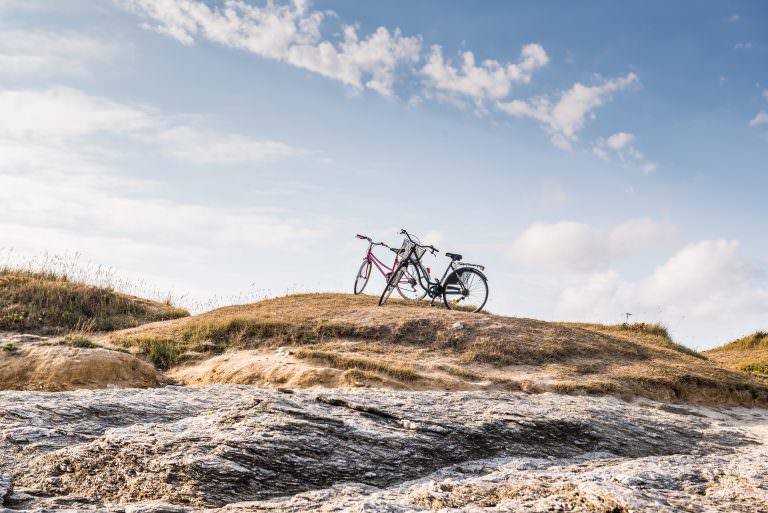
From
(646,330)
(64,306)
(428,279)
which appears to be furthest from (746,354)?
(64,306)

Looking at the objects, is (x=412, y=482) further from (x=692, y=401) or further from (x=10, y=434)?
(x=692, y=401)

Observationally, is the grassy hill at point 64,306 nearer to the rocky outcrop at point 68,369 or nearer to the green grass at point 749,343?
the rocky outcrop at point 68,369

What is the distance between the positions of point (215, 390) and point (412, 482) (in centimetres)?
386

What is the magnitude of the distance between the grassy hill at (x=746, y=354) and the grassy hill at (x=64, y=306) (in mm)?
20636

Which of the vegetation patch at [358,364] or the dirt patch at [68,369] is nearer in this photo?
the dirt patch at [68,369]

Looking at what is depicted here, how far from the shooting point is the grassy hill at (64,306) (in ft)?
63.5

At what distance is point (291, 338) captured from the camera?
1638 centimetres

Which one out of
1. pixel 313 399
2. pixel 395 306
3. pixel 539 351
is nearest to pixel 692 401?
pixel 539 351

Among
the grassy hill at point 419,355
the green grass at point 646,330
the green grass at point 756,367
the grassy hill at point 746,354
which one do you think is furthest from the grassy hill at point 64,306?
the grassy hill at point 746,354

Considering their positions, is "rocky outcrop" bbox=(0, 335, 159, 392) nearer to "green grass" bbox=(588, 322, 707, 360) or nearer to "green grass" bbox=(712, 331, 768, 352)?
"green grass" bbox=(588, 322, 707, 360)

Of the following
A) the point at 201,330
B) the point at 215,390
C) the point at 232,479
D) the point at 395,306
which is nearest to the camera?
the point at 232,479

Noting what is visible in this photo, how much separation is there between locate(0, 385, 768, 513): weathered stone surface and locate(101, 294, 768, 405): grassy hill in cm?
544

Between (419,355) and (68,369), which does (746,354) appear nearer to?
(419,355)

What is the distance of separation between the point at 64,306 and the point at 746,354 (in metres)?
27.2
